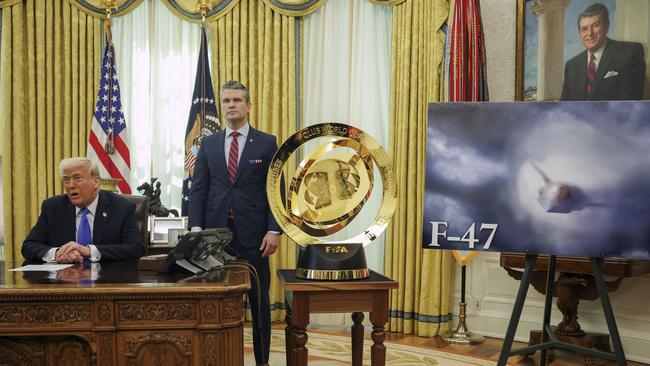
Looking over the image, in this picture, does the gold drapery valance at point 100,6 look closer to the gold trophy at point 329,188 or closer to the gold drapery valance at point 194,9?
the gold drapery valance at point 194,9

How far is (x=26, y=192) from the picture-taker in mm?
5094

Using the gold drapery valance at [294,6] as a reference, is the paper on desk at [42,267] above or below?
below

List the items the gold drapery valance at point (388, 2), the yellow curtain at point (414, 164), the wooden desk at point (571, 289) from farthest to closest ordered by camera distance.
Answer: the gold drapery valance at point (388, 2), the yellow curtain at point (414, 164), the wooden desk at point (571, 289)

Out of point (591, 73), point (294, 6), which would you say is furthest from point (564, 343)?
point (294, 6)

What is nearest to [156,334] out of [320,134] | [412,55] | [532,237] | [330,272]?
[330,272]

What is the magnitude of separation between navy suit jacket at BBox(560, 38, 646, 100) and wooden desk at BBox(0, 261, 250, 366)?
3.17 meters

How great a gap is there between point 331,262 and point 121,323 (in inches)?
35.7

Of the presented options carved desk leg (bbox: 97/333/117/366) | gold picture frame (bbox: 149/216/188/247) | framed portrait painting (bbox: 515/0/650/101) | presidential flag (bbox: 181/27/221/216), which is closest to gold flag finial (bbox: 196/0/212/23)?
presidential flag (bbox: 181/27/221/216)

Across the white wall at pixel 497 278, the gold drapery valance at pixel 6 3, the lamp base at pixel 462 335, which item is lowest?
the lamp base at pixel 462 335

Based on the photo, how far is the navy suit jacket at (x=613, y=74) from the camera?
3848mm

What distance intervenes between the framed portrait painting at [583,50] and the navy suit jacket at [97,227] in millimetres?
3100

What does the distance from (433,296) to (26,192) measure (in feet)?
12.1

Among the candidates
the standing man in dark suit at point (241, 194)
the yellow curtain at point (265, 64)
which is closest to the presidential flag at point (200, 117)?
the yellow curtain at point (265, 64)

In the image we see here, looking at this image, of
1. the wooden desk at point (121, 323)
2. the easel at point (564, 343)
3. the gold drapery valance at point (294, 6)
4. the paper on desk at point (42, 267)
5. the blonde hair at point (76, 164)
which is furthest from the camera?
the gold drapery valance at point (294, 6)
